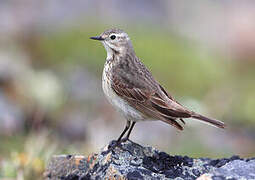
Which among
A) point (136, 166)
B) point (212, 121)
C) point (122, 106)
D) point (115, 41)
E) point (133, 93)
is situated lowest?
point (136, 166)

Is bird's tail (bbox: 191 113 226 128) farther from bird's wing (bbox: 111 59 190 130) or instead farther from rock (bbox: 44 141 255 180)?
rock (bbox: 44 141 255 180)

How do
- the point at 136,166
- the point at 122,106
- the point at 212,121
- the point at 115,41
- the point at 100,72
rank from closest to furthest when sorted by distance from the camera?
the point at 136,166 → the point at 212,121 → the point at 122,106 → the point at 115,41 → the point at 100,72

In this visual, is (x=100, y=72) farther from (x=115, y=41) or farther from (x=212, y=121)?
(x=212, y=121)

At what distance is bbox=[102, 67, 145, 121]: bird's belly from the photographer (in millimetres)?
7703

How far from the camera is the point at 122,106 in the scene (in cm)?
777

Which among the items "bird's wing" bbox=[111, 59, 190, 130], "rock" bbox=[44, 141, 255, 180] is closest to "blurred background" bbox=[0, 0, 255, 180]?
"rock" bbox=[44, 141, 255, 180]

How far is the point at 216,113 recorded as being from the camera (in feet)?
44.8

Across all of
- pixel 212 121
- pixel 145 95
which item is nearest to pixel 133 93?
pixel 145 95

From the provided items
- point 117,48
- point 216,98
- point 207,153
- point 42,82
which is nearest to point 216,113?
point 216,98

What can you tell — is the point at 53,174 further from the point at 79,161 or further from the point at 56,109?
the point at 56,109

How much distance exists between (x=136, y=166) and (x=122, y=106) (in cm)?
141

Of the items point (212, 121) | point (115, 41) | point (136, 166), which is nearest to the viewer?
point (136, 166)

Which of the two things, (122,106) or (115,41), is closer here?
(122,106)

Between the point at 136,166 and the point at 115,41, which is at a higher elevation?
the point at 115,41
